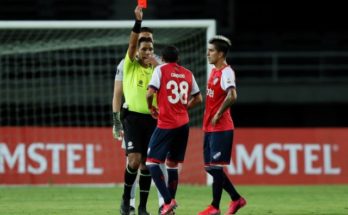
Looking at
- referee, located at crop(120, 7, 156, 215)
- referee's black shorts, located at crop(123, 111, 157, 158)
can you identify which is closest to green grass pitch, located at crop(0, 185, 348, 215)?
referee, located at crop(120, 7, 156, 215)

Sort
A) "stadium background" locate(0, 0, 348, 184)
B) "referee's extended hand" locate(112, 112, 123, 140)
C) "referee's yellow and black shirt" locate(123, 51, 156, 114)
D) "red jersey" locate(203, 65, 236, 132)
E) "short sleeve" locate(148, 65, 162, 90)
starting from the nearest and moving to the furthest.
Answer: "short sleeve" locate(148, 65, 162, 90) < "red jersey" locate(203, 65, 236, 132) < "referee's yellow and black shirt" locate(123, 51, 156, 114) < "referee's extended hand" locate(112, 112, 123, 140) < "stadium background" locate(0, 0, 348, 184)

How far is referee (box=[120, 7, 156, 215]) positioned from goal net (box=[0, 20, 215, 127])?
636 centimetres

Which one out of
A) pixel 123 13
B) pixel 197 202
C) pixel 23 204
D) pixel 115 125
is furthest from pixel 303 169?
pixel 123 13

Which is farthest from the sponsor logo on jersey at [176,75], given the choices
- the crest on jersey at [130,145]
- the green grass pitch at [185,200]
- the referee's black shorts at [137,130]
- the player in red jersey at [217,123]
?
the green grass pitch at [185,200]

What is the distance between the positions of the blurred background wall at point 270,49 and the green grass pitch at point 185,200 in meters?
10.3

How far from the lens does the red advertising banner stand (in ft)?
58.7

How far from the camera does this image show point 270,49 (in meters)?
29.0

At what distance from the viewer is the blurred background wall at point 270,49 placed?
27641 millimetres

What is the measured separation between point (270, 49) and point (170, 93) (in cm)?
1898

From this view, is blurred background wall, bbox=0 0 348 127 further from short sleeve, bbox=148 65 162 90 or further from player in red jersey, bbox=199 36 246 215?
short sleeve, bbox=148 65 162 90

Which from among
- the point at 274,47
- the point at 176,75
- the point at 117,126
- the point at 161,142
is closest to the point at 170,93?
the point at 176,75

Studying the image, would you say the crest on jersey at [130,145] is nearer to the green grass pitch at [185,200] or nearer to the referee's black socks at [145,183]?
the referee's black socks at [145,183]

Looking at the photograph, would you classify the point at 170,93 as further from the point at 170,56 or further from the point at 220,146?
the point at 220,146

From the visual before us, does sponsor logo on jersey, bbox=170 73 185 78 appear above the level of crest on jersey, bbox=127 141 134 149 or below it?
above
